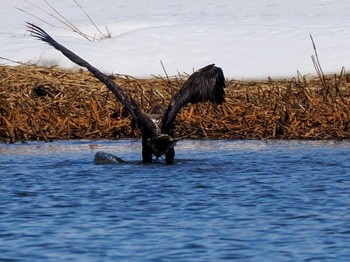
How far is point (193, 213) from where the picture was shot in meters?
8.91

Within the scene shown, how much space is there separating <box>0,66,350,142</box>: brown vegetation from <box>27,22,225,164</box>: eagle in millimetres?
2171

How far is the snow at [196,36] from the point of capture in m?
18.1

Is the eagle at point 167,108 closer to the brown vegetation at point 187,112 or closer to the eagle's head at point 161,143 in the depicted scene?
the eagle's head at point 161,143

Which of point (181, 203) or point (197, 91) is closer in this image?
point (181, 203)

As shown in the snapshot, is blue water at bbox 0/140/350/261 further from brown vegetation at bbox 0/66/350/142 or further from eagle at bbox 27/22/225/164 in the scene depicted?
brown vegetation at bbox 0/66/350/142

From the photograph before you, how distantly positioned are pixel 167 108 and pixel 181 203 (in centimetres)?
238

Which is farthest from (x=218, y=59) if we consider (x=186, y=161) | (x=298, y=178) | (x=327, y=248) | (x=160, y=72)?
(x=327, y=248)

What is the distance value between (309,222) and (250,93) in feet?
22.6

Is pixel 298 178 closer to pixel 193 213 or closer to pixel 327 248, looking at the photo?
pixel 193 213

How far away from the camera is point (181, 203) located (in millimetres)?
9398

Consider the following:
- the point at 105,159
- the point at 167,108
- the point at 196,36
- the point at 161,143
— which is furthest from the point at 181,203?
the point at 196,36

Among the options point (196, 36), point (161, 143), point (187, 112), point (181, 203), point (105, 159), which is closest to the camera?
point (181, 203)

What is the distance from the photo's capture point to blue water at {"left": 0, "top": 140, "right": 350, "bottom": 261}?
7543mm

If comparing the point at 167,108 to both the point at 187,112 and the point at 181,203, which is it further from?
the point at 187,112
